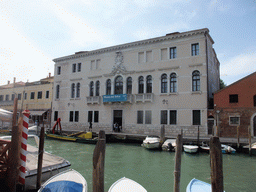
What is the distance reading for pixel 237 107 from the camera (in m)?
14.2

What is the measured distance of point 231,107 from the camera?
1442cm

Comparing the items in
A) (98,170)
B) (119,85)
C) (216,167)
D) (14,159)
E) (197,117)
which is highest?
(119,85)

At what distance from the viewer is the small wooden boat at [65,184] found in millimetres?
4383

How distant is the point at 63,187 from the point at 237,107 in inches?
530

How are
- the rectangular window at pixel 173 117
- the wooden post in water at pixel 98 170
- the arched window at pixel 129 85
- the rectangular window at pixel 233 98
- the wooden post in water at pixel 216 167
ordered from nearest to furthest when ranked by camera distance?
1. the wooden post in water at pixel 216 167
2. the wooden post in water at pixel 98 170
3. the rectangular window at pixel 233 98
4. the rectangular window at pixel 173 117
5. the arched window at pixel 129 85

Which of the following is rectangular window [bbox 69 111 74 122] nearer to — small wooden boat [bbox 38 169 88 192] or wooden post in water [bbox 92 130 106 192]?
small wooden boat [bbox 38 169 88 192]

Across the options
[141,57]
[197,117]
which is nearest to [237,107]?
[197,117]

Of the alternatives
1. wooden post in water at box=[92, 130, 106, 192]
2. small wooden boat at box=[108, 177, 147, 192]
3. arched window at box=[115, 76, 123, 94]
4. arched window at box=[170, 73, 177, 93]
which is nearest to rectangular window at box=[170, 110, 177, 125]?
arched window at box=[170, 73, 177, 93]

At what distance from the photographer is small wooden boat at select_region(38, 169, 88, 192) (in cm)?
438

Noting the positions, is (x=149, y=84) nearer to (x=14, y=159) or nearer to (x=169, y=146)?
(x=169, y=146)

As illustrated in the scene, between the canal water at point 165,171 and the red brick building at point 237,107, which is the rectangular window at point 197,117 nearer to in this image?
the red brick building at point 237,107

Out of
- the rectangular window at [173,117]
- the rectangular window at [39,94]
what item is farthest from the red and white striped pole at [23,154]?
the rectangular window at [39,94]

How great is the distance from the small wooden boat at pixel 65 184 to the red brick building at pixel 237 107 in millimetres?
11382

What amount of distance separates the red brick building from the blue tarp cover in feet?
37.9
